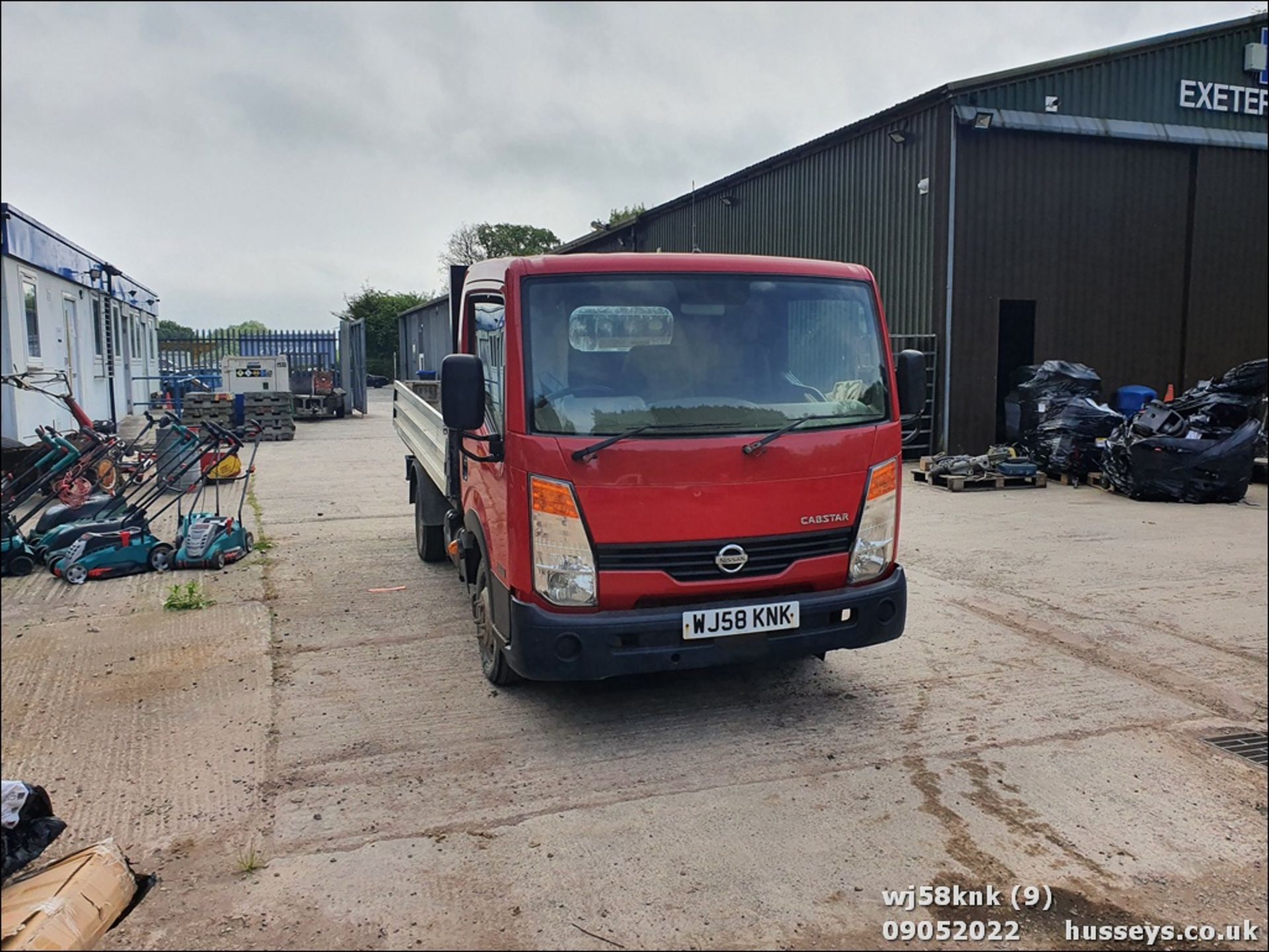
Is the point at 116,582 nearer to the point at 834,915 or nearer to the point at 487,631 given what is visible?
the point at 487,631

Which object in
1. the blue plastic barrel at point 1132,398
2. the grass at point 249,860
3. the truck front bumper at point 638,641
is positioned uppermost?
the blue plastic barrel at point 1132,398

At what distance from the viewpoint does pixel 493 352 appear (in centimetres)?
456

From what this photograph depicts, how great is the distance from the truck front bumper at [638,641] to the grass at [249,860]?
124 centimetres

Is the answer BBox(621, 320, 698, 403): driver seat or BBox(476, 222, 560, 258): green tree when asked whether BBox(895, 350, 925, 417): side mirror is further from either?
BBox(476, 222, 560, 258): green tree

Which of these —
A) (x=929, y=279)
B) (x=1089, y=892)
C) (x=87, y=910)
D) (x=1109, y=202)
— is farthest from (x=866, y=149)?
(x=87, y=910)

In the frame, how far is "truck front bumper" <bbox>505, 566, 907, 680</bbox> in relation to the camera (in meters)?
3.95

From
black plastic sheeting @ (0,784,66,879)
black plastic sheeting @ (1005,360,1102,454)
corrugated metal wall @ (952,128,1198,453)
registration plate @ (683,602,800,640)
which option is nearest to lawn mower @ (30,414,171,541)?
black plastic sheeting @ (0,784,66,879)

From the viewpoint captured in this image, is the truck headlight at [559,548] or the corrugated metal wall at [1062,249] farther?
the corrugated metal wall at [1062,249]

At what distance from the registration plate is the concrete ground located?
545 mm

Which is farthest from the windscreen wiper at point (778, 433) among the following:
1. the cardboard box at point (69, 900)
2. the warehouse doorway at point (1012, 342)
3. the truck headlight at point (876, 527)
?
the warehouse doorway at point (1012, 342)

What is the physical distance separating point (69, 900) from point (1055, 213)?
14.9 m

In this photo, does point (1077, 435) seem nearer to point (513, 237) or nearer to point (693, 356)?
point (693, 356)

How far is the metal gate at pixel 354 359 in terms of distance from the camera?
2502 centimetres

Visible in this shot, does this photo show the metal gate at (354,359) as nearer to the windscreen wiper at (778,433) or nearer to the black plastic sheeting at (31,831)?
the windscreen wiper at (778,433)
